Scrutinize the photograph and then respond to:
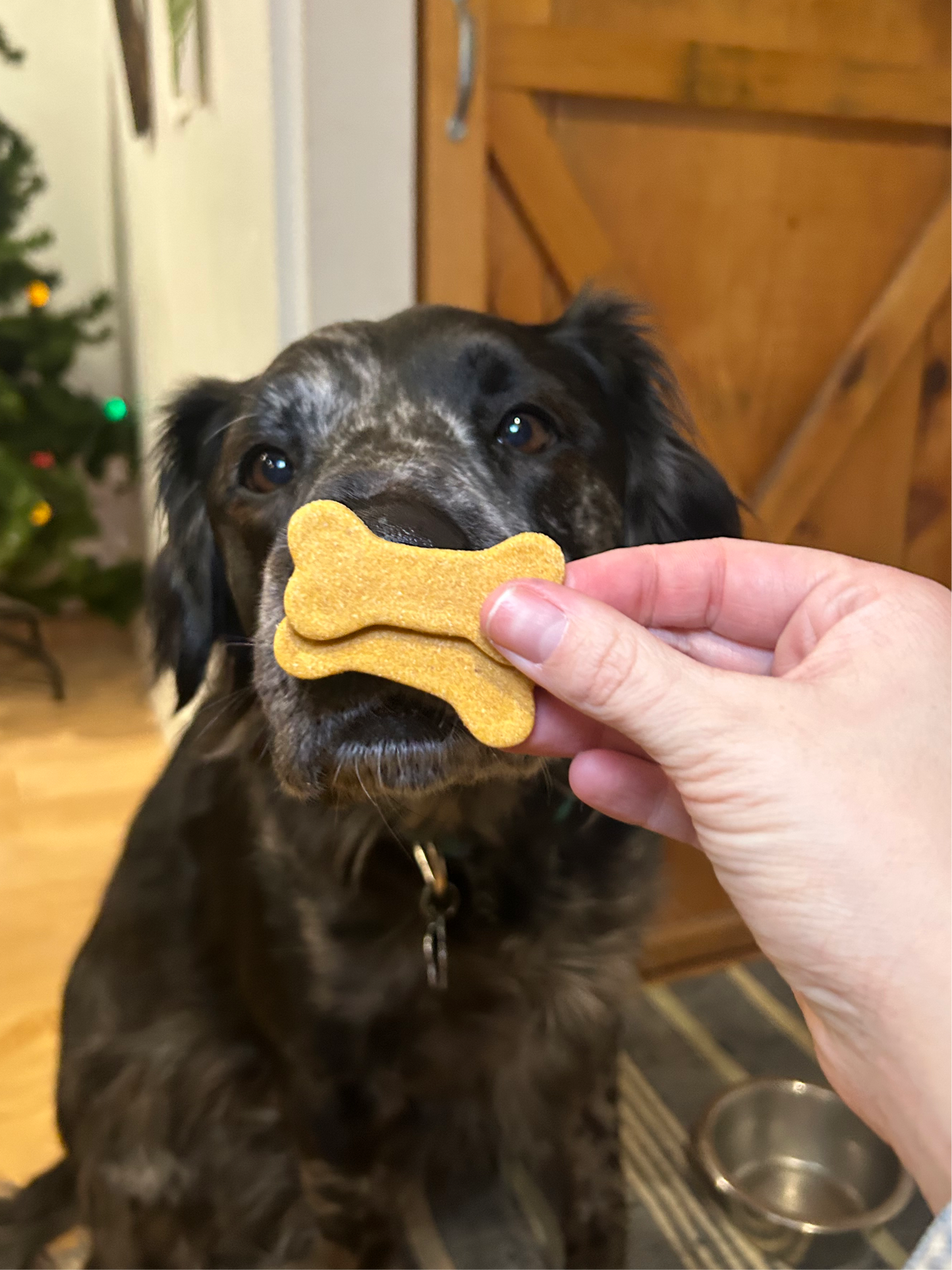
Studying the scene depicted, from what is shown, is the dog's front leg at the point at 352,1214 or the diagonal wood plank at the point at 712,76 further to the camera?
the diagonal wood plank at the point at 712,76

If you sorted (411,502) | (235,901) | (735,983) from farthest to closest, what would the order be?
(735,983)
(235,901)
(411,502)

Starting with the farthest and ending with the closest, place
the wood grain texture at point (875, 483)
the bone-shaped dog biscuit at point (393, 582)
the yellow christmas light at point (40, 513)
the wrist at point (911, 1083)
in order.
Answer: the yellow christmas light at point (40, 513) → the wood grain texture at point (875, 483) → the bone-shaped dog biscuit at point (393, 582) → the wrist at point (911, 1083)

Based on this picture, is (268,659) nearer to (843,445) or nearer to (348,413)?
(348,413)

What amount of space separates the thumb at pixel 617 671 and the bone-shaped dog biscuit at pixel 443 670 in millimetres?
106

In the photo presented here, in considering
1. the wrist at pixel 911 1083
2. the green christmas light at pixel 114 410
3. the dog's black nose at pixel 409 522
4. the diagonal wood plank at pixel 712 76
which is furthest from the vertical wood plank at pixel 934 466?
the green christmas light at pixel 114 410

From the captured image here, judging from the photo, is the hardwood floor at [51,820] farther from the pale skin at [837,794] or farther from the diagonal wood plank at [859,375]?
the diagonal wood plank at [859,375]

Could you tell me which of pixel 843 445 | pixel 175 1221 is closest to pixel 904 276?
pixel 843 445

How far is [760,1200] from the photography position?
4.51 feet

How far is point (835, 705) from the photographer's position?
22.3 inches

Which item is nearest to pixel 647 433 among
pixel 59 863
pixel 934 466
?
pixel 934 466

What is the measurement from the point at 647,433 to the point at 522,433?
0.27 metres

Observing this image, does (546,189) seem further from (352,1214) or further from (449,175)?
(352,1214)

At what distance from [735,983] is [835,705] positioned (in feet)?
5.25

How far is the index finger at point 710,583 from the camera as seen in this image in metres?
A: 0.76
